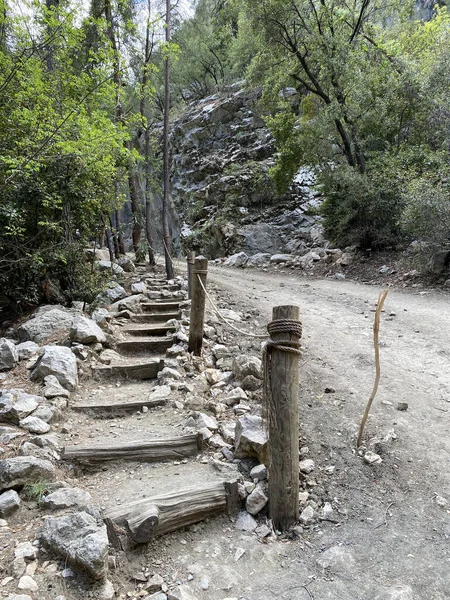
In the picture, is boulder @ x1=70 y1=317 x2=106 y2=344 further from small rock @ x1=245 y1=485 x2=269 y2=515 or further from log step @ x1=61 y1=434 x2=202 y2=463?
small rock @ x1=245 y1=485 x2=269 y2=515

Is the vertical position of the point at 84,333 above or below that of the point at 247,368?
above

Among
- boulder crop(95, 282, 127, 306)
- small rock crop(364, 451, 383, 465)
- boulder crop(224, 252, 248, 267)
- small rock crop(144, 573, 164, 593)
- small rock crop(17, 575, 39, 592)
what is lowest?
small rock crop(144, 573, 164, 593)

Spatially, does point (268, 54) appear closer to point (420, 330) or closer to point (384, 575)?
point (420, 330)

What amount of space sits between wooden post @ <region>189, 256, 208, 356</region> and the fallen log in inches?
93.3

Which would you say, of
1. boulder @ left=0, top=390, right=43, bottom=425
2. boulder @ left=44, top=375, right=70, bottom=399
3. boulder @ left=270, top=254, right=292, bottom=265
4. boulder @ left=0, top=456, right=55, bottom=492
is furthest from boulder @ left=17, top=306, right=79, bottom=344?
boulder @ left=270, top=254, right=292, bottom=265

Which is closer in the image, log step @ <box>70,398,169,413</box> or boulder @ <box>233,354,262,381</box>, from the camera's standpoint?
log step @ <box>70,398,169,413</box>

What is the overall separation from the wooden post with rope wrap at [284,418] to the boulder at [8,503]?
1540 mm

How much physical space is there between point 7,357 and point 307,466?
11.5 ft

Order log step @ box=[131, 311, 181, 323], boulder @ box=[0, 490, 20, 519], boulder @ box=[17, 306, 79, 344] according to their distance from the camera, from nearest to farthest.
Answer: boulder @ box=[0, 490, 20, 519] < boulder @ box=[17, 306, 79, 344] < log step @ box=[131, 311, 181, 323]

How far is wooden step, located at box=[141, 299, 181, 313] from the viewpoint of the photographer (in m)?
7.10

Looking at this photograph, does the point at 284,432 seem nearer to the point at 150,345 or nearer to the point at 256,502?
the point at 256,502

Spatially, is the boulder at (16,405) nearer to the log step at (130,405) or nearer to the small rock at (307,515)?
the log step at (130,405)

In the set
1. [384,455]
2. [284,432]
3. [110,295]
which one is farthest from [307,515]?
[110,295]

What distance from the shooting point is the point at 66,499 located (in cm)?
231
